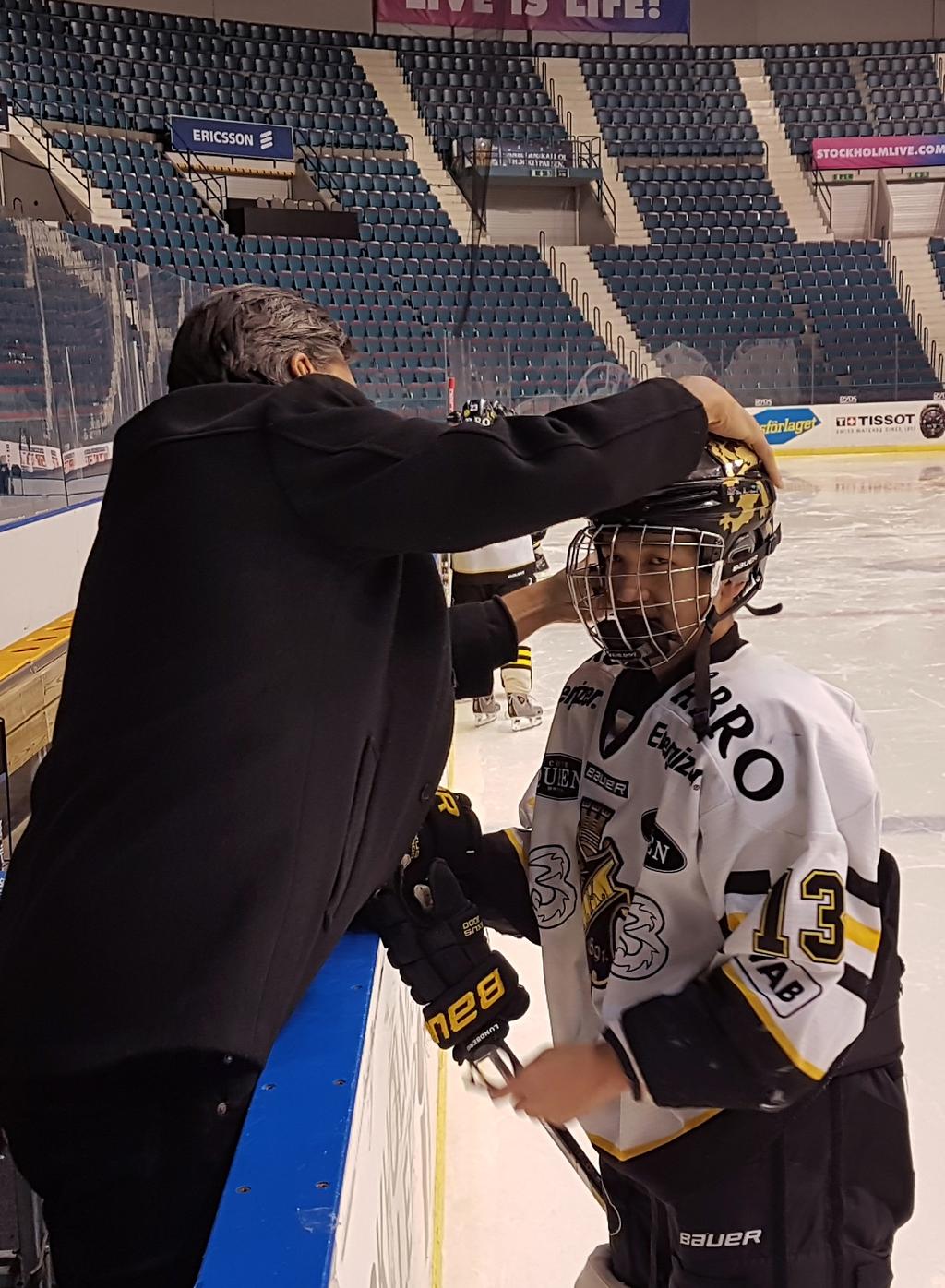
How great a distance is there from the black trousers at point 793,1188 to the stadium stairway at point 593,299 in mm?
16906

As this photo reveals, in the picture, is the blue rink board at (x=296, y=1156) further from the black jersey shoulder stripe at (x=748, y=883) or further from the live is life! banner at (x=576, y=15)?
the live is life! banner at (x=576, y=15)

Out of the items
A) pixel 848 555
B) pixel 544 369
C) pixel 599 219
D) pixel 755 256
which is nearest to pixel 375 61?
pixel 599 219

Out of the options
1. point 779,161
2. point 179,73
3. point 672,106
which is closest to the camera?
point 179,73

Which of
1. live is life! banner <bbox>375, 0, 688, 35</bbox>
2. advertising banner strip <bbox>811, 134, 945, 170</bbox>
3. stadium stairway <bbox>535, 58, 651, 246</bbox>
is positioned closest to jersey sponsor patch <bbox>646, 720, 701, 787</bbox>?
stadium stairway <bbox>535, 58, 651, 246</bbox>

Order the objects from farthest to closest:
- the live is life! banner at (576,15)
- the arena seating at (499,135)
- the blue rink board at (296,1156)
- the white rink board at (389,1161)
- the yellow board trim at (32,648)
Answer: the live is life! banner at (576,15)
the arena seating at (499,135)
the yellow board trim at (32,648)
the white rink board at (389,1161)
the blue rink board at (296,1156)

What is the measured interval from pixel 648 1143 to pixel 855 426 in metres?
15.7

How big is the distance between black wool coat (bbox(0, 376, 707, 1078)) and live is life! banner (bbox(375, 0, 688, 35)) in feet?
68.0

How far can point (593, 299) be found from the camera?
18.0 meters

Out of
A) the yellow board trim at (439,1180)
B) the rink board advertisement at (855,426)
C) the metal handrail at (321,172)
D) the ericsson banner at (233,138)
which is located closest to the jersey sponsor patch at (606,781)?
the yellow board trim at (439,1180)

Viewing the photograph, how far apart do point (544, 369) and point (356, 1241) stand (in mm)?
14242

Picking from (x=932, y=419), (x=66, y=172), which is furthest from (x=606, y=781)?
(x=66, y=172)

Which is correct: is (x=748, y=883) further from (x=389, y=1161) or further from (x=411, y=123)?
(x=411, y=123)

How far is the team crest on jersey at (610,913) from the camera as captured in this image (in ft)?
3.32

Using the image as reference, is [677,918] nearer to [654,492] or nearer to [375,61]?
[654,492]
